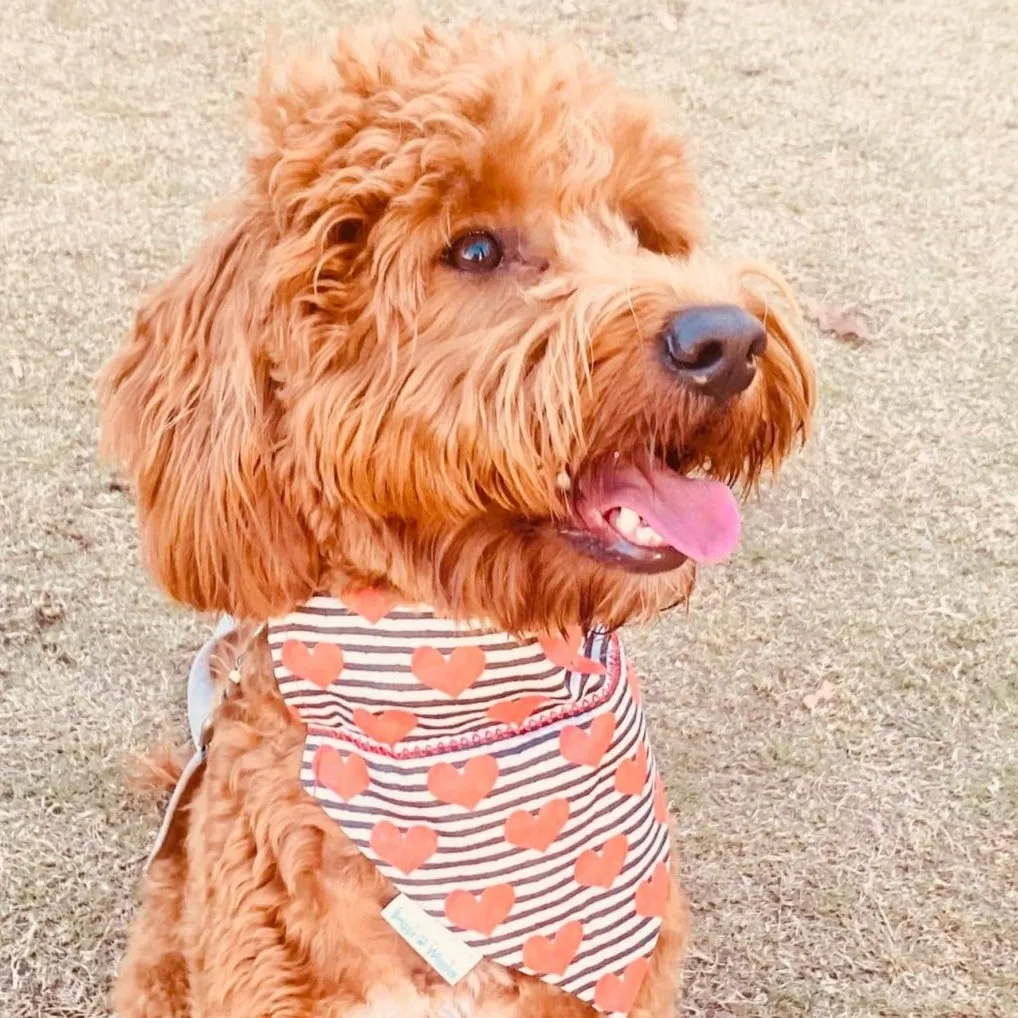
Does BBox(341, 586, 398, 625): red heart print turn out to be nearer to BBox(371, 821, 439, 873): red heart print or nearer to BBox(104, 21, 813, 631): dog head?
BBox(104, 21, 813, 631): dog head

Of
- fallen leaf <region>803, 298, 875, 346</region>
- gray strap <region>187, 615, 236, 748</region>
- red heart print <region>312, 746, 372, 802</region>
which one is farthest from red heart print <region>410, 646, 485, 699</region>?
fallen leaf <region>803, 298, 875, 346</region>

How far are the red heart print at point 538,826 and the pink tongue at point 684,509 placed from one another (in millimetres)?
370

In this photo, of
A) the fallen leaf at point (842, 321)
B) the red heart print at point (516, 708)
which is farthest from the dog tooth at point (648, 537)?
the fallen leaf at point (842, 321)

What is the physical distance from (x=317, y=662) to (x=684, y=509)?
45 centimetres

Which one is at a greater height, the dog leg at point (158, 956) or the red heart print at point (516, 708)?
the red heart print at point (516, 708)

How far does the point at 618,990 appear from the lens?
4.96ft

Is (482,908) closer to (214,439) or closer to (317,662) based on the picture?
(317,662)

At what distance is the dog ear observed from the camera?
1.31 metres

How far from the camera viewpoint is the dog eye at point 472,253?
129cm

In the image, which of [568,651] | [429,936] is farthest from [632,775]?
[429,936]

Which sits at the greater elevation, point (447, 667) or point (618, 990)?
point (447, 667)

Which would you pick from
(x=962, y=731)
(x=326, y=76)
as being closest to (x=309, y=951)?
(x=326, y=76)

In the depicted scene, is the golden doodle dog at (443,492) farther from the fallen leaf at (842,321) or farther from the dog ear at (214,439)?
the fallen leaf at (842,321)

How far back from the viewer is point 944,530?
269 cm
